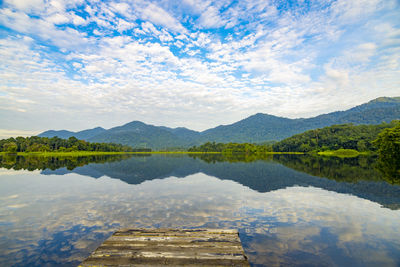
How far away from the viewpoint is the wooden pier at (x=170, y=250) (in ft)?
27.2

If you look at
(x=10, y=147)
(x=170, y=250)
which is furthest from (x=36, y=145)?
(x=170, y=250)

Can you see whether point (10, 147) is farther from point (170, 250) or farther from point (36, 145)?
point (170, 250)

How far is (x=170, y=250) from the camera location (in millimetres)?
9125

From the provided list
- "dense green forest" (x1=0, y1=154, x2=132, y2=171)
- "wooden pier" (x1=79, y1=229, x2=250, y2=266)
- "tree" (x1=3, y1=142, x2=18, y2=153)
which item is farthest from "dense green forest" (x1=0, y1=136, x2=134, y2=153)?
"wooden pier" (x1=79, y1=229, x2=250, y2=266)

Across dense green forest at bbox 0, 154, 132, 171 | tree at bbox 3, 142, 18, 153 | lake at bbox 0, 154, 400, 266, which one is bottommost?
lake at bbox 0, 154, 400, 266

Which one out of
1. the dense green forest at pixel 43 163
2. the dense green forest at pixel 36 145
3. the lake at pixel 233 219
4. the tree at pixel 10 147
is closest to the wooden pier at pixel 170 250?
the lake at pixel 233 219

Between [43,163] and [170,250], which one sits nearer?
[170,250]

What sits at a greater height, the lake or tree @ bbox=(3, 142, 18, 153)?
tree @ bbox=(3, 142, 18, 153)

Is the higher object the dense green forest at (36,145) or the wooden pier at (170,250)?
the dense green forest at (36,145)

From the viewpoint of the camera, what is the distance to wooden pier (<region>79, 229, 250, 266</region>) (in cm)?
830

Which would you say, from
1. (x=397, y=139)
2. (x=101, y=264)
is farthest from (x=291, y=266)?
(x=397, y=139)

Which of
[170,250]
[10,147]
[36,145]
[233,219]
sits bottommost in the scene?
[233,219]

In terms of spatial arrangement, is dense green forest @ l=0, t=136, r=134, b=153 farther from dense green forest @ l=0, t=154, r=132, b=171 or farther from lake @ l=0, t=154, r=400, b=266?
lake @ l=0, t=154, r=400, b=266

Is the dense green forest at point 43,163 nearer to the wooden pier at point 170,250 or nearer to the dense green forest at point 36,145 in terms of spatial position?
the wooden pier at point 170,250
